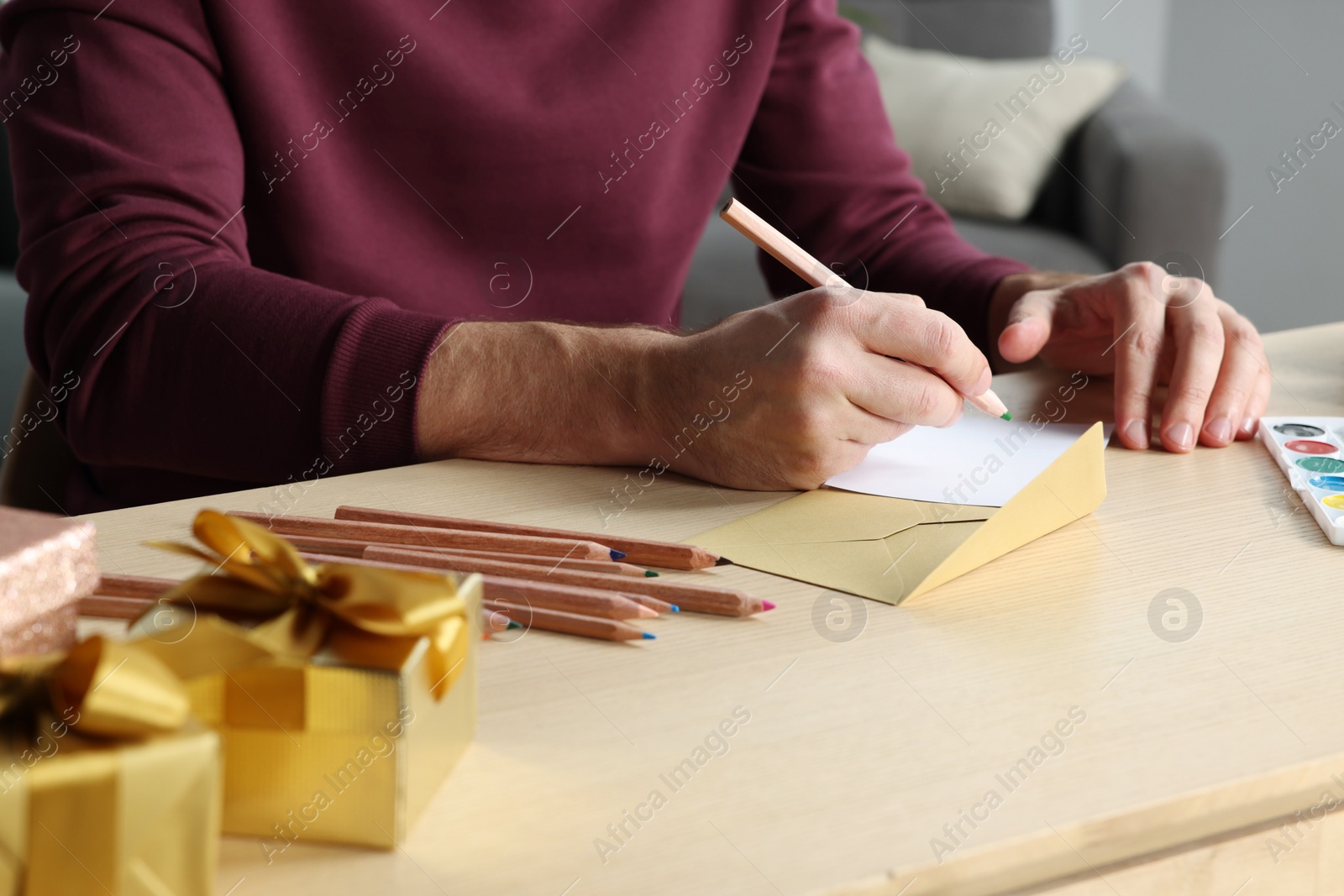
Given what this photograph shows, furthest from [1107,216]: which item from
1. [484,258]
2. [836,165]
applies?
[484,258]

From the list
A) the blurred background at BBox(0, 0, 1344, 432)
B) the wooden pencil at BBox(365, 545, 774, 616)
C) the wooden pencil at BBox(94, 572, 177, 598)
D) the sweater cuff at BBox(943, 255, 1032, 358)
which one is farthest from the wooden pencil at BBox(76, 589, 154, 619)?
the blurred background at BBox(0, 0, 1344, 432)

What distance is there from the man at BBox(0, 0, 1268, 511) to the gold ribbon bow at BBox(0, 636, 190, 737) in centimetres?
45

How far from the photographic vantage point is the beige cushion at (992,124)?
2.80 meters

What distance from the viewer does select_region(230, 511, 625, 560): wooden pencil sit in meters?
0.58

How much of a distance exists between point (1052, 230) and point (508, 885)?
2.76 m

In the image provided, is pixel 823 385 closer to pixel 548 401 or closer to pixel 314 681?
pixel 548 401

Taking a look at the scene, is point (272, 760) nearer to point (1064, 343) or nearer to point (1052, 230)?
point (1064, 343)

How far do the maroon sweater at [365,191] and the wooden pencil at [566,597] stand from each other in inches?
10.3

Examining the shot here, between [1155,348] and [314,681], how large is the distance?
726 millimetres

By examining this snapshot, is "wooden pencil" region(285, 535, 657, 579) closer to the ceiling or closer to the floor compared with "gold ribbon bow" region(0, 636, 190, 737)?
closer to the floor

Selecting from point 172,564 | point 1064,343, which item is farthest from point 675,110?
point 172,564

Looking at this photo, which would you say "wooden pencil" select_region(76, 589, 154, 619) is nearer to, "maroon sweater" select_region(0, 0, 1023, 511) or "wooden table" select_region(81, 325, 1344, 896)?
→ "wooden table" select_region(81, 325, 1344, 896)

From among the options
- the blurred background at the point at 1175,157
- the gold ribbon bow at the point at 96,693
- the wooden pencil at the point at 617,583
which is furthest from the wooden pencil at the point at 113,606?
the blurred background at the point at 1175,157

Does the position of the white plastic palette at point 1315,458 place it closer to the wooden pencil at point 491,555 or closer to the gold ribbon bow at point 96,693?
the wooden pencil at point 491,555
